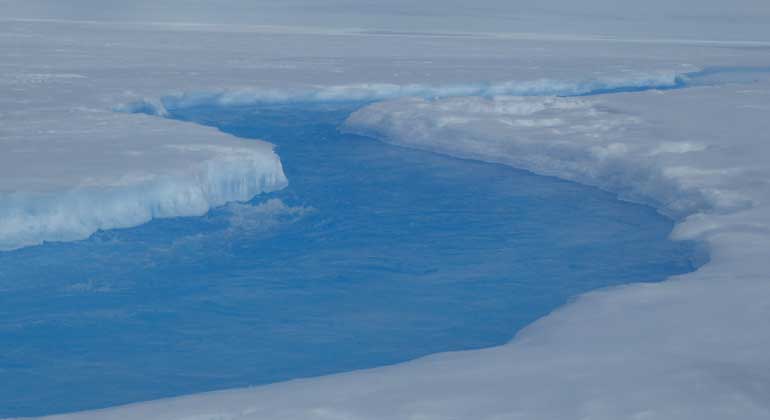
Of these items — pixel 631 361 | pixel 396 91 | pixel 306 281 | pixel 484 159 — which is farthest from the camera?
pixel 396 91

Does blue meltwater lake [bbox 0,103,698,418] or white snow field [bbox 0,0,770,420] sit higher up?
white snow field [bbox 0,0,770,420]

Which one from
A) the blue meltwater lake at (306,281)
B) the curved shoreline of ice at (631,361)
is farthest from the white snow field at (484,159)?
the blue meltwater lake at (306,281)

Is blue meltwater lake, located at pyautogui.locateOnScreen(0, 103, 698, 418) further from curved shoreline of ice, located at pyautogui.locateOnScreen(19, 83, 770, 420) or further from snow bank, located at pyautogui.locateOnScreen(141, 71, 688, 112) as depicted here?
snow bank, located at pyautogui.locateOnScreen(141, 71, 688, 112)

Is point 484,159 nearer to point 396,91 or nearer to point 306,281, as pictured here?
point 306,281

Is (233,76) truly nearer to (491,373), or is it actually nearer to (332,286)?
(332,286)

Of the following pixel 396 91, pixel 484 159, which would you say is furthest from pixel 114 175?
pixel 396 91

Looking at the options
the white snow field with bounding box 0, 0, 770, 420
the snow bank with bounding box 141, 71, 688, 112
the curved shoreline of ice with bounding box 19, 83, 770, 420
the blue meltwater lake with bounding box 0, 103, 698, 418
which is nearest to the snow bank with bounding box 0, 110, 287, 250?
the white snow field with bounding box 0, 0, 770, 420
